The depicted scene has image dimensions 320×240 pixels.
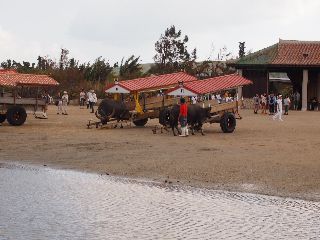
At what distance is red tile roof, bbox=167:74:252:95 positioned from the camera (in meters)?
23.8

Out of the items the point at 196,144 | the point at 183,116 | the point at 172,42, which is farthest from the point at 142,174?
the point at 172,42

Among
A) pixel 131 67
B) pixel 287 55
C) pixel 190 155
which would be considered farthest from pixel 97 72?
pixel 190 155

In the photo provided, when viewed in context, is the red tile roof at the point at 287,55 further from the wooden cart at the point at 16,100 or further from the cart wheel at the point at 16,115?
the cart wheel at the point at 16,115

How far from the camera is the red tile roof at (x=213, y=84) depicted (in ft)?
78.1

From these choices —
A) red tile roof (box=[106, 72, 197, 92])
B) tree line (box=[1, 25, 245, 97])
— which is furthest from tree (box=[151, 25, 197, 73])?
red tile roof (box=[106, 72, 197, 92])

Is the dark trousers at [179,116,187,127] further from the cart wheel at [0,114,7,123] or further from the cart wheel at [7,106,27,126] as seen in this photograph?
the cart wheel at [0,114,7,123]

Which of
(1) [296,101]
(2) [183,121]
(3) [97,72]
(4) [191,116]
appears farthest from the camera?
(3) [97,72]

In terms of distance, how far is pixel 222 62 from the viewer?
73875 mm

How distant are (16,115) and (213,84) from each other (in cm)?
863

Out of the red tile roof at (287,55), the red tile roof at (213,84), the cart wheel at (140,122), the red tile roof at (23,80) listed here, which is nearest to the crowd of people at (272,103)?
the red tile roof at (287,55)

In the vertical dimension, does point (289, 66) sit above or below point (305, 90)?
above

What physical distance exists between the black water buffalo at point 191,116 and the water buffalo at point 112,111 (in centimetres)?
254

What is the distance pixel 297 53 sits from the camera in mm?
48188

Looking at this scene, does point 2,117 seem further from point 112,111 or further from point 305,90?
point 305,90
